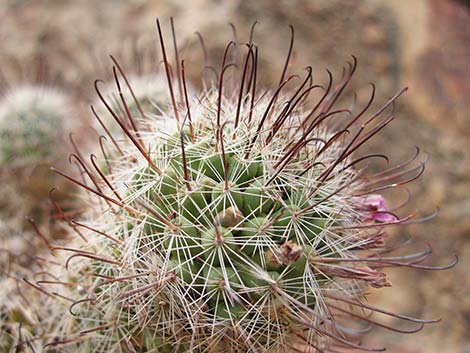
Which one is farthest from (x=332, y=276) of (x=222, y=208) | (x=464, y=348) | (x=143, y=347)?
(x=464, y=348)

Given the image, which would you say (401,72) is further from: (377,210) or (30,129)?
(30,129)

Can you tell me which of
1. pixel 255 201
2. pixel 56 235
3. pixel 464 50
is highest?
pixel 464 50

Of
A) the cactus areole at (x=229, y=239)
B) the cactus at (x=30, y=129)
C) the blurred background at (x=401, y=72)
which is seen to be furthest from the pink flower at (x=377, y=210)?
the cactus at (x=30, y=129)

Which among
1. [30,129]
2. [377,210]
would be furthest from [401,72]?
[30,129]

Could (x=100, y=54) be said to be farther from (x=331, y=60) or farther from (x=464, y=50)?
(x=464, y=50)

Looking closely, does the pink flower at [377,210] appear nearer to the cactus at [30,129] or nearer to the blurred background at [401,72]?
the blurred background at [401,72]

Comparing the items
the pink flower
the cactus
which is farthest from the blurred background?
the pink flower
